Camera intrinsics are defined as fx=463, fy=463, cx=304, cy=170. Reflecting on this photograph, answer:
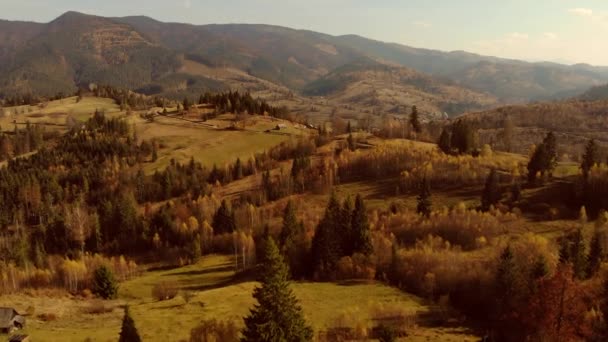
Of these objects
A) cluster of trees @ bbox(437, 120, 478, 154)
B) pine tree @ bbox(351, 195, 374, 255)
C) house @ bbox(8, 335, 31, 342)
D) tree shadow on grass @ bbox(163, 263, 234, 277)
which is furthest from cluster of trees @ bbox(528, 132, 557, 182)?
house @ bbox(8, 335, 31, 342)

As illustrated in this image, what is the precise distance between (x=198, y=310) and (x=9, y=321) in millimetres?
24336

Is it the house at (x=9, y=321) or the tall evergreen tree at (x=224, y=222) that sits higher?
the house at (x=9, y=321)

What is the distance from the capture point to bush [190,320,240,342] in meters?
52.0

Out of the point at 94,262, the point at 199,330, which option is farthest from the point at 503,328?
the point at 94,262

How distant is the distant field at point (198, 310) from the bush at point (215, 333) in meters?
3.89

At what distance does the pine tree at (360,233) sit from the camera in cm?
8756

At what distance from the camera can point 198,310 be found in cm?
6888

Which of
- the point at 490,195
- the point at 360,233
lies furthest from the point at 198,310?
the point at 490,195

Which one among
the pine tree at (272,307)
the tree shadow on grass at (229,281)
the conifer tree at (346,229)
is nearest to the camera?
the pine tree at (272,307)

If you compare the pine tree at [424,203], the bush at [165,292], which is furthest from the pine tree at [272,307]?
the pine tree at [424,203]

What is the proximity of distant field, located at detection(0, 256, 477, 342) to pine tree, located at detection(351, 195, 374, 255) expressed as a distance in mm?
10054

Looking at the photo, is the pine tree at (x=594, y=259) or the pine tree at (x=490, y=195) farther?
the pine tree at (x=490, y=195)

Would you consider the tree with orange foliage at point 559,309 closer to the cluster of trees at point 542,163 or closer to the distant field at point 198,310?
the distant field at point 198,310

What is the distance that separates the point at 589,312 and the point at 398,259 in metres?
31.5
